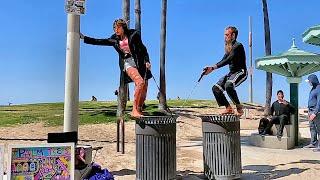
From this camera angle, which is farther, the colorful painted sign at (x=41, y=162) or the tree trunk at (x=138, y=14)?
the tree trunk at (x=138, y=14)

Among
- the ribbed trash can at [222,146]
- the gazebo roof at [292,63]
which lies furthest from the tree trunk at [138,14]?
the ribbed trash can at [222,146]

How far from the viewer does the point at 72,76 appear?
20.7 feet

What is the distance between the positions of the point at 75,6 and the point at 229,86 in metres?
2.92

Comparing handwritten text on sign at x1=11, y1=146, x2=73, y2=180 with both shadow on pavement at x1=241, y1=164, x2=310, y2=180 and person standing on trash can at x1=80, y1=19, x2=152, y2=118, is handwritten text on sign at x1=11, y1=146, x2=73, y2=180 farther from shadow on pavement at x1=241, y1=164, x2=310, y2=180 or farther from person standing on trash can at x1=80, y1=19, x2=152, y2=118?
shadow on pavement at x1=241, y1=164, x2=310, y2=180

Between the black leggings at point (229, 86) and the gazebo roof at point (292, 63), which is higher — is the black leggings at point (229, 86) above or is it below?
below

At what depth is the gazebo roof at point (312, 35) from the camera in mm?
13102

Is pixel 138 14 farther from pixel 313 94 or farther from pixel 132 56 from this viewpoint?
pixel 132 56

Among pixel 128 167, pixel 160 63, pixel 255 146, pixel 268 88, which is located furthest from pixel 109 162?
pixel 268 88

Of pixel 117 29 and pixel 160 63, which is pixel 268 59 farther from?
pixel 160 63

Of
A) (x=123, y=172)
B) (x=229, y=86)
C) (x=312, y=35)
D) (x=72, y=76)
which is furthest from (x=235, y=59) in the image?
(x=312, y=35)

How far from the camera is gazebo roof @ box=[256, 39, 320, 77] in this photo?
40.3 feet

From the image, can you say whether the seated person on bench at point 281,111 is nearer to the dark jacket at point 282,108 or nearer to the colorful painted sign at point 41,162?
the dark jacket at point 282,108

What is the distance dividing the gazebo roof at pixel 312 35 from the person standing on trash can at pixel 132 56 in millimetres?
7756

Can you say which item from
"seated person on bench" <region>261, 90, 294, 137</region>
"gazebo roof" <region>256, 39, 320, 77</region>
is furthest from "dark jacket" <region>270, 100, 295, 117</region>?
"gazebo roof" <region>256, 39, 320, 77</region>
